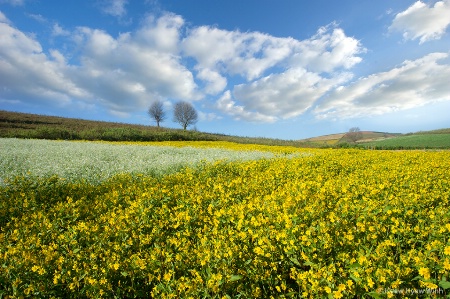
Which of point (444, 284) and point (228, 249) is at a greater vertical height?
point (228, 249)

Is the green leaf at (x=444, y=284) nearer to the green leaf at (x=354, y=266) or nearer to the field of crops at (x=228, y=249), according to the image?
the field of crops at (x=228, y=249)

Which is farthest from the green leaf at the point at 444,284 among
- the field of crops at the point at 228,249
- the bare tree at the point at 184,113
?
the bare tree at the point at 184,113

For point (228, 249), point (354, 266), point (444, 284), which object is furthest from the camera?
point (228, 249)

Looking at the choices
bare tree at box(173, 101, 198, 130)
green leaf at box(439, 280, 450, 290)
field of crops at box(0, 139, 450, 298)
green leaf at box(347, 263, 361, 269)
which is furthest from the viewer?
bare tree at box(173, 101, 198, 130)

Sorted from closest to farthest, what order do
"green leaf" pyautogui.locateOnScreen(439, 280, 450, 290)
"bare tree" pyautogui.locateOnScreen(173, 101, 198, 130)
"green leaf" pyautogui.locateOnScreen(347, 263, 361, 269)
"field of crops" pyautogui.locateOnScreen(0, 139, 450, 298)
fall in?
"green leaf" pyautogui.locateOnScreen(439, 280, 450, 290) < "field of crops" pyautogui.locateOnScreen(0, 139, 450, 298) < "green leaf" pyautogui.locateOnScreen(347, 263, 361, 269) < "bare tree" pyautogui.locateOnScreen(173, 101, 198, 130)

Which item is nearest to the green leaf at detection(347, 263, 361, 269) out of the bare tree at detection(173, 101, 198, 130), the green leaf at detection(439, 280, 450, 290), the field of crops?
the field of crops

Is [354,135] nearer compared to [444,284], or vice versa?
[444,284]

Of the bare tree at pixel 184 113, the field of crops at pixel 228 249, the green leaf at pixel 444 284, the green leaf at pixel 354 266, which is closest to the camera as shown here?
the green leaf at pixel 444 284

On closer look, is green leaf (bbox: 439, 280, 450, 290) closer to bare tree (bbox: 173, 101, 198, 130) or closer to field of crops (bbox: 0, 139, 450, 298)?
field of crops (bbox: 0, 139, 450, 298)

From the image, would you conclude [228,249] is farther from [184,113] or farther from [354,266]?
[184,113]

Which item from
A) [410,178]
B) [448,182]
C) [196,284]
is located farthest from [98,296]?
[448,182]

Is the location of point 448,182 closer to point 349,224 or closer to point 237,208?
point 349,224

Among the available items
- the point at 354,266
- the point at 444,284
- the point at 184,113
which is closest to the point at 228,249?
the point at 354,266

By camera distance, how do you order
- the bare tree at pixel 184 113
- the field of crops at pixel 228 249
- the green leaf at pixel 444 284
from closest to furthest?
the green leaf at pixel 444 284, the field of crops at pixel 228 249, the bare tree at pixel 184 113
